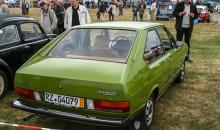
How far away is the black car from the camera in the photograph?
4.78 metres

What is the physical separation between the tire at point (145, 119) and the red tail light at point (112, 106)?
561 mm

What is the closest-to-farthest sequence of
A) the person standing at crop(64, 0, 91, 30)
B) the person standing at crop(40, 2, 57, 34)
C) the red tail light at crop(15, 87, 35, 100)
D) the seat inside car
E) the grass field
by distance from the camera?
the red tail light at crop(15, 87, 35, 100), the seat inside car, the grass field, the person standing at crop(64, 0, 91, 30), the person standing at crop(40, 2, 57, 34)

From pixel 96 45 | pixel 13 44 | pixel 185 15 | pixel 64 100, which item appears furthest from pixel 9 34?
pixel 185 15

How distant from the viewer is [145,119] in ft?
11.1

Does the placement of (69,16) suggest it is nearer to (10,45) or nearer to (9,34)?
(9,34)

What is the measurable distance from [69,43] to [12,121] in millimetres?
1507

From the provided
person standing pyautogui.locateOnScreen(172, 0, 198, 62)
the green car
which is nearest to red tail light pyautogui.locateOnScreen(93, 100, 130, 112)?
the green car

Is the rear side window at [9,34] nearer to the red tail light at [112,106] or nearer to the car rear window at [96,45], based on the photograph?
the car rear window at [96,45]

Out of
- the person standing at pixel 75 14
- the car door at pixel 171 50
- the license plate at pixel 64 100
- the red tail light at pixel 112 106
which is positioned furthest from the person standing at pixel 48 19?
the red tail light at pixel 112 106

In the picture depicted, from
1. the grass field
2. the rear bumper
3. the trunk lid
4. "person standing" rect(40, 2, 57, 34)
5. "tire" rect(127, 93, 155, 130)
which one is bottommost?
the grass field

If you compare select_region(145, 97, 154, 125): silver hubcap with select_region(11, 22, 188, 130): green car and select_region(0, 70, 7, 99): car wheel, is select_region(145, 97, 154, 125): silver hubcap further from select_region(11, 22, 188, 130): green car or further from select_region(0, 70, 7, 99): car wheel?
select_region(0, 70, 7, 99): car wheel

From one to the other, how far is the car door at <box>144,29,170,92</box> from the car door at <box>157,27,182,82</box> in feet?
0.67

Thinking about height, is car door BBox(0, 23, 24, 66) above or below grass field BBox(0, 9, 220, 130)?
above

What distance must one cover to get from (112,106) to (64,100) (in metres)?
0.59
